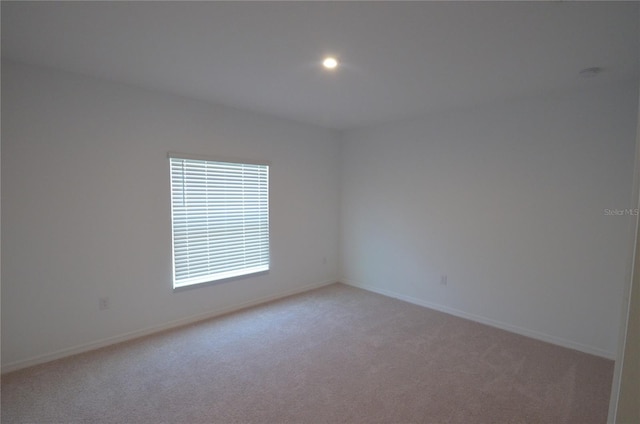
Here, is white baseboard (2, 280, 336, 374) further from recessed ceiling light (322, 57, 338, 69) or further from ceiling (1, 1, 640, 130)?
recessed ceiling light (322, 57, 338, 69)

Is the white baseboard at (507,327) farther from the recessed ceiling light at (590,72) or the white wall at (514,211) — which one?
the recessed ceiling light at (590,72)

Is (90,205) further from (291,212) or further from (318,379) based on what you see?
(318,379)

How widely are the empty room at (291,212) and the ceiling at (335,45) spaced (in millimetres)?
19

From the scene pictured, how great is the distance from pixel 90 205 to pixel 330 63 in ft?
8.08

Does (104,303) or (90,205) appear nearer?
(90,205)

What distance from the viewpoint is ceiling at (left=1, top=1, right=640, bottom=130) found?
175cm

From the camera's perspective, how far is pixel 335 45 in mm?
2148

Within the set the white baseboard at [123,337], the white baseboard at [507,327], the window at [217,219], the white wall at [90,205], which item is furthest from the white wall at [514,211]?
the white wall at [90,205]

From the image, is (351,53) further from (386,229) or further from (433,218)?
(386,229)

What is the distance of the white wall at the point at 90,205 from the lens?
2467mm

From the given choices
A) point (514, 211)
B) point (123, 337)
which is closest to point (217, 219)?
point (123, 337)

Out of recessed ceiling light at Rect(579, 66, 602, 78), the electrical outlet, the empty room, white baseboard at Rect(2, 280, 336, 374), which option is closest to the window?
the empty room

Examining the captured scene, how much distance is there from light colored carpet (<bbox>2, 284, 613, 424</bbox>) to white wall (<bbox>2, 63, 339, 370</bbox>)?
309mm

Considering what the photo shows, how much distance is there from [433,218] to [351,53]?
2.42m
